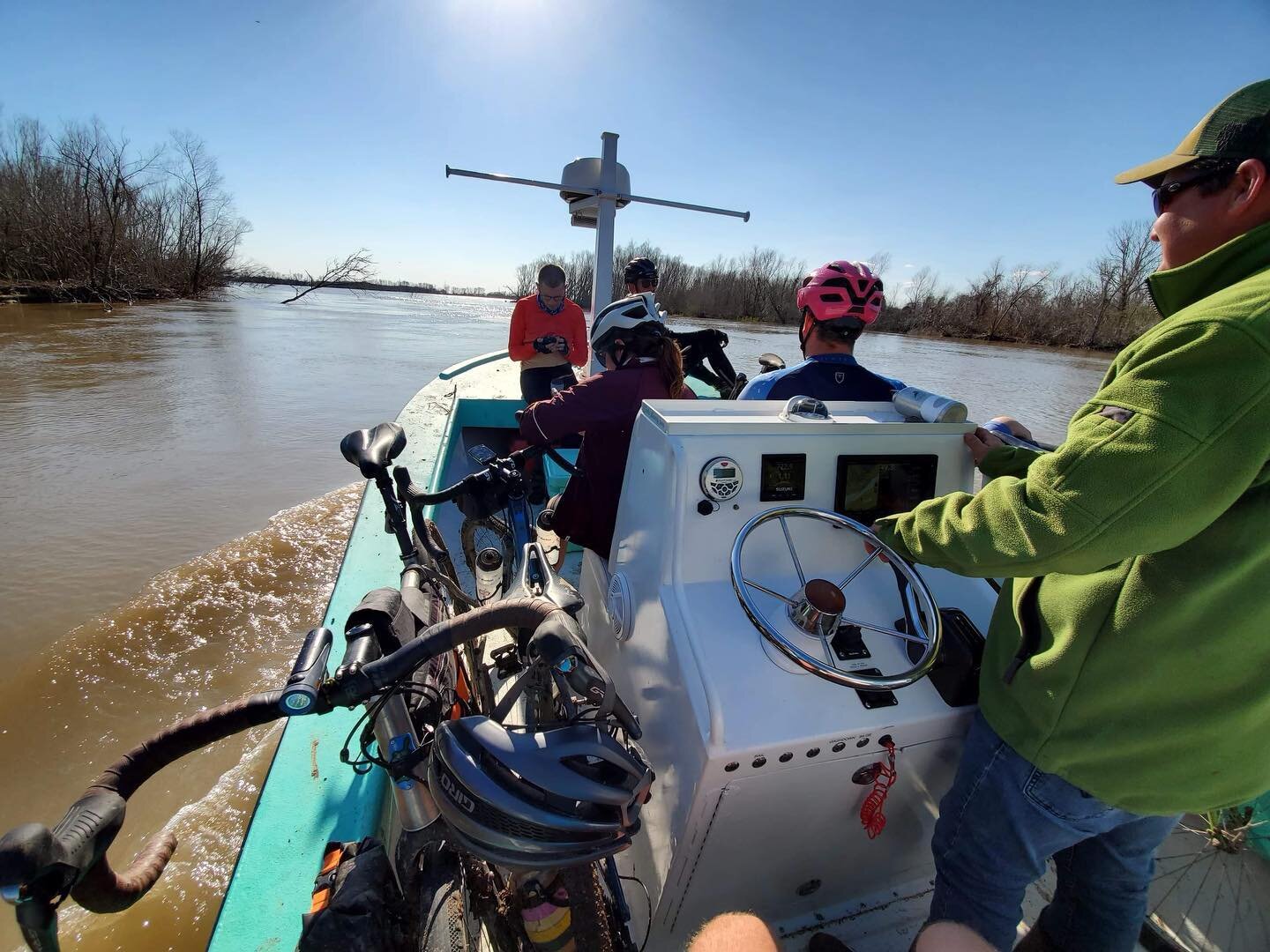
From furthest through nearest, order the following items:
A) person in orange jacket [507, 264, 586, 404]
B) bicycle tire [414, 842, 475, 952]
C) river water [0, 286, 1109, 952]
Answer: person in orange jacket [507, 264, 586, 404] < river water [0, 286, 1109, 952] < bicycle tire [414, 842, 475, 952]

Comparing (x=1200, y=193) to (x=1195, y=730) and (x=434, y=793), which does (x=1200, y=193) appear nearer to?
(x=1195, y=730)

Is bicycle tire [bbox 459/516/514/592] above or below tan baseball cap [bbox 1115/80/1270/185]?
below

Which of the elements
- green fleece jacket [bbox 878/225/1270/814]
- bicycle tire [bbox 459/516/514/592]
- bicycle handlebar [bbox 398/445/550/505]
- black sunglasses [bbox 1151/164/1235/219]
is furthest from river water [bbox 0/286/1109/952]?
black sunglasses [bbox 1151/164/1235/219]

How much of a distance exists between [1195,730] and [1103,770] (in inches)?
5.6

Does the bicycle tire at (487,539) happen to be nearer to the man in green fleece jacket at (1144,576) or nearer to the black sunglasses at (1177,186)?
the man in green fleece jacket at (1144,576)

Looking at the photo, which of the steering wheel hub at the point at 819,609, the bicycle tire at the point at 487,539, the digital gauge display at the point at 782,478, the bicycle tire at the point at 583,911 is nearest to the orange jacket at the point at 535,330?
the bicycle tire at the point at 487,539

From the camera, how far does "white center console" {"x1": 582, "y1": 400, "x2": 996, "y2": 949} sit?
1.15 metres

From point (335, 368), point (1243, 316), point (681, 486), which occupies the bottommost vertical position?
point (335, 368)

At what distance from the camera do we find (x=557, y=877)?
1.01 metres

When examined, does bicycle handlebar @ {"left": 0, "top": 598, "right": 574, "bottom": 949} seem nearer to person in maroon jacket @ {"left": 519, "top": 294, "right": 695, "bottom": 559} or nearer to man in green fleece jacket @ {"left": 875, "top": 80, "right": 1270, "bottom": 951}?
man in green fleece jacket @ {"left": 875, "top": 80, "right": 1270, "bottom": 951}

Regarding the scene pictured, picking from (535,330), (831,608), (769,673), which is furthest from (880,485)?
(535,330)

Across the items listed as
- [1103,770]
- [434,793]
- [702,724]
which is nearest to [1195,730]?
[1103,770]

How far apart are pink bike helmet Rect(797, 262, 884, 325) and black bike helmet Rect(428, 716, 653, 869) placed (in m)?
1.75

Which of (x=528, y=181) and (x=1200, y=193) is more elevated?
(x=528, y=181)
